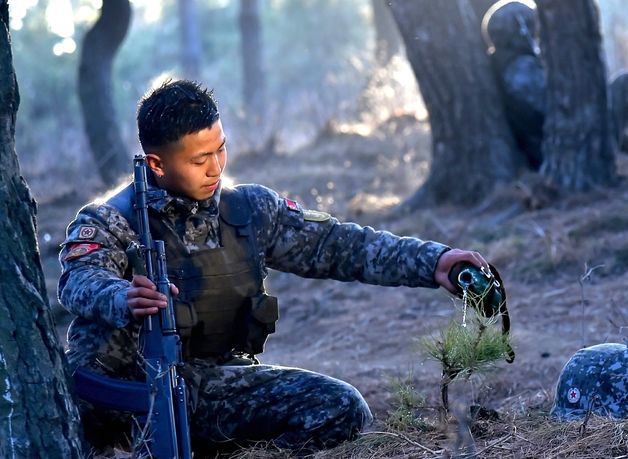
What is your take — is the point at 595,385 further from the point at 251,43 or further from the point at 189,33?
the point at 189,33

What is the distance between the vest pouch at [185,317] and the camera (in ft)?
12.9

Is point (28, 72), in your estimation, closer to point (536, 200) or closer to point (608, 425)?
point (536, 200)

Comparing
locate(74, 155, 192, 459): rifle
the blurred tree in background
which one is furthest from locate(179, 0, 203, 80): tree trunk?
locate(74, 155, 192, 459): rifle

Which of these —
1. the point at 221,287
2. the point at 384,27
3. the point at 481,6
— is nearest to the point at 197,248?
the point at 221,287

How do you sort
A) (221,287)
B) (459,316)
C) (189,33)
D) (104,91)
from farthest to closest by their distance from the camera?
1. (189,33)
2. (104,91)
3. (221,287)
4. (459,316)

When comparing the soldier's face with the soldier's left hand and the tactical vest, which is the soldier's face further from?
the soldier's left hand

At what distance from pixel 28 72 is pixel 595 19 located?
92.1 ft

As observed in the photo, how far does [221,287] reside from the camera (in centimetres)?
408

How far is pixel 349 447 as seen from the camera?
3.94 metres

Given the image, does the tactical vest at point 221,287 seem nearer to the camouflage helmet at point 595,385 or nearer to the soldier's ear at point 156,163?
the soldier's ear at point 156,163

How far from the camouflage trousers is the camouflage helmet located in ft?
2.37

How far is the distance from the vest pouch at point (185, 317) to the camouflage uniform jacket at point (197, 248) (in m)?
0.19

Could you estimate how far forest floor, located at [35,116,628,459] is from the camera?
383 centimetres

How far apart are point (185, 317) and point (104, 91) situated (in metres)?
11.6
